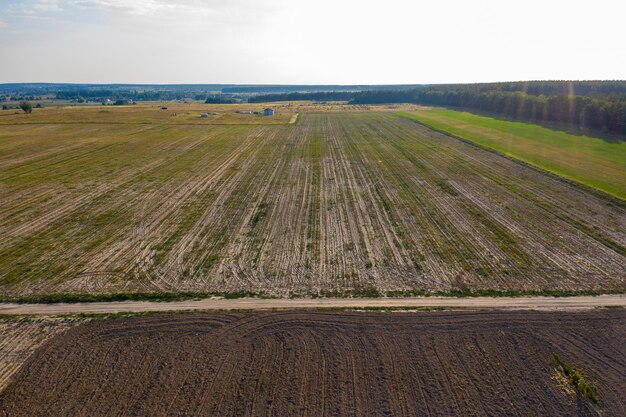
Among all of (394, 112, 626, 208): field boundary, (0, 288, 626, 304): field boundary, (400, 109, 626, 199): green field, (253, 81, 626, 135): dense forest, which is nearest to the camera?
(0, 288, 626, 304): field boundary

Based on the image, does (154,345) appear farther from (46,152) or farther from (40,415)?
(46,152)

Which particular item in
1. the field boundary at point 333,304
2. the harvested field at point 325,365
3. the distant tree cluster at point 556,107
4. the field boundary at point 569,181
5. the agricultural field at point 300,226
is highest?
the distant tree cluster at point 556,107

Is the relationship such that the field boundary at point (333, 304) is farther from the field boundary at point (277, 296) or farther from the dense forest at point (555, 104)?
the dense forest at point (555, 104)

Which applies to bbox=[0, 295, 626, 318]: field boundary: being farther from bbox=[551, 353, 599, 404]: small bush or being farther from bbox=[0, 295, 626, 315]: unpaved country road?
bbox=[551, 353, 599, 404]: small bush

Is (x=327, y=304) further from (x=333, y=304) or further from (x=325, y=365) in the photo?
(x=325, y=365)

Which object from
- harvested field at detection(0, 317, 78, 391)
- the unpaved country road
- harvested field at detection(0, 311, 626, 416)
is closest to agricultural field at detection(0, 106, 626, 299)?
the unpaved country road

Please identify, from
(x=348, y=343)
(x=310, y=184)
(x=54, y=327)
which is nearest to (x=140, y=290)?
(x=54, y=327)

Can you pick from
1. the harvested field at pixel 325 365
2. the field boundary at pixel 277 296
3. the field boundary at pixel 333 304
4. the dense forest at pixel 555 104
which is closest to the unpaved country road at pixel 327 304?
the field boundary at pixel 333 304
